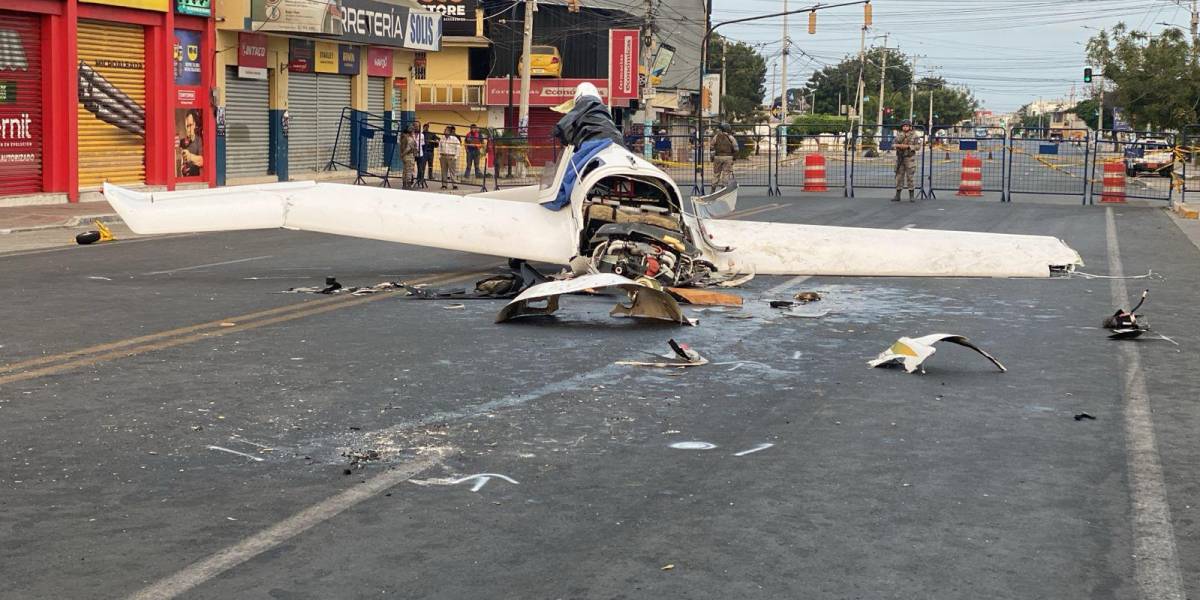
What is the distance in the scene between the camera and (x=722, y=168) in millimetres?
32281

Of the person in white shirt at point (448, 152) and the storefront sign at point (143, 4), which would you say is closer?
the storefront sign at point (143, 4)

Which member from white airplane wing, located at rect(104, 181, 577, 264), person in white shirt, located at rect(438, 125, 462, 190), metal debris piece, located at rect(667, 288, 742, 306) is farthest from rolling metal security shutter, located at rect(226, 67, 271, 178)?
metal debris piece, located at rect(667, 288, 742, 306)

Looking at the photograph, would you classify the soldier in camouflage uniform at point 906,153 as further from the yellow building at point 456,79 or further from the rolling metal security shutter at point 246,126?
the yellow building at point 456,79

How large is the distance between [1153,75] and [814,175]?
82.6ft

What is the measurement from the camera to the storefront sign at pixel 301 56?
1460 inches

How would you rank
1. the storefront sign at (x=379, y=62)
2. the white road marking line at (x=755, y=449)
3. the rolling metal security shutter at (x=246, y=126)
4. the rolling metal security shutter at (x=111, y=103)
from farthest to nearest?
1. the storefront sign at (x=379, y=62)
2. the rolling metal security shutter at (x=246, y=126)
3. the rolling metal security shutter at (x=111, y=103)
4. the white road marking line at (x=755, y=449)

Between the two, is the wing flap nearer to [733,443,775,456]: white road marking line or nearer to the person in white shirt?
[733,443,775,456]: white road marking line

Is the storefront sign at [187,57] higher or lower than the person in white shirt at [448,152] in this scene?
higher

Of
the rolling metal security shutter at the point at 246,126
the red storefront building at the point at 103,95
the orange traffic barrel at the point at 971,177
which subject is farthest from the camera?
the orange traffic barrel at the point at 971,177

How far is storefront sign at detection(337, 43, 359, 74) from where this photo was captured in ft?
131

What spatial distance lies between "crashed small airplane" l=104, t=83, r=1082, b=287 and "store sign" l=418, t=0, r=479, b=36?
49489 mm

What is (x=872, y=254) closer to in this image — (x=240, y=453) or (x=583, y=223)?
(x=583, y=223)

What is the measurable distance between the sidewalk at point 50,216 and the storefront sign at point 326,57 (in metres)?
12.4

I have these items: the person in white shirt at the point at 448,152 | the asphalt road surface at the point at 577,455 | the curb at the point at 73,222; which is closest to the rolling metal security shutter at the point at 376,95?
the person in white shirt at the point at 448,152
